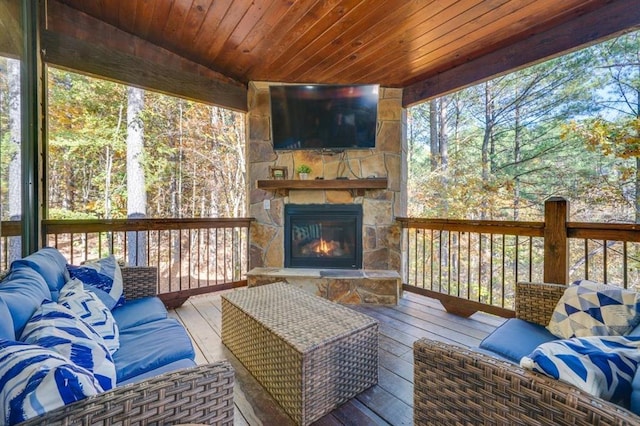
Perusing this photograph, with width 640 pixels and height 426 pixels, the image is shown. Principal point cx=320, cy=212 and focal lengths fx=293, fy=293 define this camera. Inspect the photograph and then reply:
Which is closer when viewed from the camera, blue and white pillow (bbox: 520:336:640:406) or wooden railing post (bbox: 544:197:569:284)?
blue and white pillow (bbox: 520:336:640:406)

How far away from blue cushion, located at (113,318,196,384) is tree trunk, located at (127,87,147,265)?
12.0 feet

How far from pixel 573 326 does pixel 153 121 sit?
21.6ft

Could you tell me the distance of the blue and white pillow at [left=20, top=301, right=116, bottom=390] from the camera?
0.90 metres

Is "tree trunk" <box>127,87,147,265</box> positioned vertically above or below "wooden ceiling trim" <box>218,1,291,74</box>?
below

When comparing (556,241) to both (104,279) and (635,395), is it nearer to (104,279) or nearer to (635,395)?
(635,395)

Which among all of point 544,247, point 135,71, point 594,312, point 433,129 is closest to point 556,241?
point 544,247

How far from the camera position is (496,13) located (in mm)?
2400

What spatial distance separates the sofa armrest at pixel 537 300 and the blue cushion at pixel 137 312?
2272mm

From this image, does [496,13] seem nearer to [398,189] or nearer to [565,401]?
[398,189]

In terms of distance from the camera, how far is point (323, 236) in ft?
12.5

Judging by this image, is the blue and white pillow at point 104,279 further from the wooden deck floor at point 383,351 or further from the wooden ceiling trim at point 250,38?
the wooden ceiling trim at point 250,38

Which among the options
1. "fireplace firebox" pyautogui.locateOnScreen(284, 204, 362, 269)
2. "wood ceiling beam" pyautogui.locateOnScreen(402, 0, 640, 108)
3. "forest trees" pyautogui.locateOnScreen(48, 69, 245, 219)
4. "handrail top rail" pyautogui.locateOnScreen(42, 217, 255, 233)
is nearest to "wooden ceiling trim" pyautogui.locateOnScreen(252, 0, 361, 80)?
"wood ceiling beam" pyautogui.locateOnScreen(402, 0, 640, 108)

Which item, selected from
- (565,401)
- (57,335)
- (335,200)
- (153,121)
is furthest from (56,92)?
(565,401)

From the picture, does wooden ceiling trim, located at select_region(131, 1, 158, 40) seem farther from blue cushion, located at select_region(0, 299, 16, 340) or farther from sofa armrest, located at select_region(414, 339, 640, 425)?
sofa armrest, located at select_region(414, 339, 640, 425)
